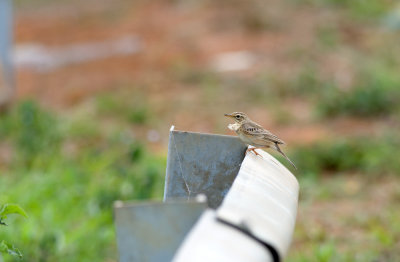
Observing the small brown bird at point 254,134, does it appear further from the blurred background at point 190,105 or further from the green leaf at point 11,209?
the green leaf at point 11,209

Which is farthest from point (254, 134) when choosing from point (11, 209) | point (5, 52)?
point (5, 52)

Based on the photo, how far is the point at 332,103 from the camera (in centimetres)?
1062

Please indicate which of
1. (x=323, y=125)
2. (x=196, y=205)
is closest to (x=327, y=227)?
(x=323, y=125)

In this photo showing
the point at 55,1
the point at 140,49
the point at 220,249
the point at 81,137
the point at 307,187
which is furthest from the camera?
the point at 55,1

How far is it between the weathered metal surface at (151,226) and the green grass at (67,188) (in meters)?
2.83

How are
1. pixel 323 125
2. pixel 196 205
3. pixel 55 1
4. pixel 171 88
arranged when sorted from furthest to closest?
pixel 55 1
pixel 171 88
pixel 323 125
pixel 196 205

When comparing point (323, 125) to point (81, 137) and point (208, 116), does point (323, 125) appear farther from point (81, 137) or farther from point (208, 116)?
point (81, 137)

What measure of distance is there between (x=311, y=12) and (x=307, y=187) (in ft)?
35.5

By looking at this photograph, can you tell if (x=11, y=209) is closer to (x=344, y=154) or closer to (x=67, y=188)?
(x=67, y=188)

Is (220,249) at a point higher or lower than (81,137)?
higher

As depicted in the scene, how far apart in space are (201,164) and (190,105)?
9.06m

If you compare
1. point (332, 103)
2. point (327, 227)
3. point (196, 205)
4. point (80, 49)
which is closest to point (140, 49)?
point (80, 49)

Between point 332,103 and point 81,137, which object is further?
point 332,103

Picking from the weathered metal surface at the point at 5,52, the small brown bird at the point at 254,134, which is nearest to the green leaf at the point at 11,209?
the small brown bird at the point at 254,134
